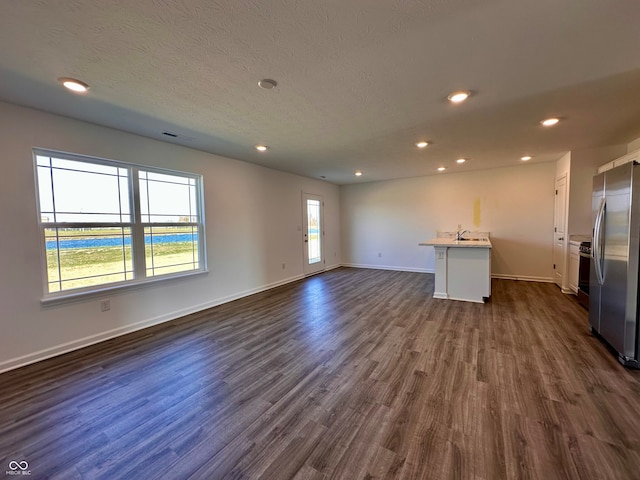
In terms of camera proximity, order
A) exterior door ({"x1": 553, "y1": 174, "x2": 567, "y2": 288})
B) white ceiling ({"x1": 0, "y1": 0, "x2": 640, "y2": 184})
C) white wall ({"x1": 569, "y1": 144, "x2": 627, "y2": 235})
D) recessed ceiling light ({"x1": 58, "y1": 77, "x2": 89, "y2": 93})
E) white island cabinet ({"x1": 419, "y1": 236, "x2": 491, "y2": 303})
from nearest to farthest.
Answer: white ceiling ({"x1": 0, "y1": 0, "x2": 640, "y2": 184})
recessed ceiling light ({"x1": 58, "y1": 77, "x2": 89, "y2": 93})
white island cabinet ({"x1": 419, "y1": 236, "x2": 491, "y2": 303})
white wall ({"x1": 569, "y1": 144, "x2": 627, "y2": 235})
exterior door ({"x1": 553, "y1": 174, "x2": 567, "y2": 288})

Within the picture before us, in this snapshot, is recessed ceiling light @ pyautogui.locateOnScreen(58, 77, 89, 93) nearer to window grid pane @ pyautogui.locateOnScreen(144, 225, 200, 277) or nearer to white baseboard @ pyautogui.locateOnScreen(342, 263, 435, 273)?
window grid pane @ pyautogui.locateOnScreen(144, 225, 200, 277)

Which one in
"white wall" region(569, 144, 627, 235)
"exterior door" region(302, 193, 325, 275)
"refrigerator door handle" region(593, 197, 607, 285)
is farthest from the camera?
"exterior door" region(302, 193, 325, 275)

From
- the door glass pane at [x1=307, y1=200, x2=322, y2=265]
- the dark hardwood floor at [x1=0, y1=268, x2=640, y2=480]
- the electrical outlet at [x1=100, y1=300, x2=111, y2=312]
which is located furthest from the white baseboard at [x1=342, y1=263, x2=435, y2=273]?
the electrical outlet at [x1=100, y1=300, x2=111, y2=312]

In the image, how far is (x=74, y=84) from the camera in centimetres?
215

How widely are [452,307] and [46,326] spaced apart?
198 inches

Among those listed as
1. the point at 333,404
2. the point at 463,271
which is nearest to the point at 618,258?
the point at 463,271

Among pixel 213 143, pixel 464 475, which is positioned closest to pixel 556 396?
pixel 464 475

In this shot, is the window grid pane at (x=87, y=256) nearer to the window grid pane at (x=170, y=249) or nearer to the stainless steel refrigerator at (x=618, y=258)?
the window grid pane at (x=170, y=249)

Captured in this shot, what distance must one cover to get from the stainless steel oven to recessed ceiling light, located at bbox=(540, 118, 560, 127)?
1973 millimetres

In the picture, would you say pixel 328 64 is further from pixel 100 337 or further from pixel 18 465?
pixel 100 337

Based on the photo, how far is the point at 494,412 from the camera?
6.10 feet

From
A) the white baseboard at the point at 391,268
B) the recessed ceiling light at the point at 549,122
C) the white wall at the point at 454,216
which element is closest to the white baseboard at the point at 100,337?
the white baseboard at the point at 391,268

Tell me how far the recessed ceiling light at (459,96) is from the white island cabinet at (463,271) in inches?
95.8

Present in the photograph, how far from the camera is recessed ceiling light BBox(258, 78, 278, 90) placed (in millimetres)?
2129
